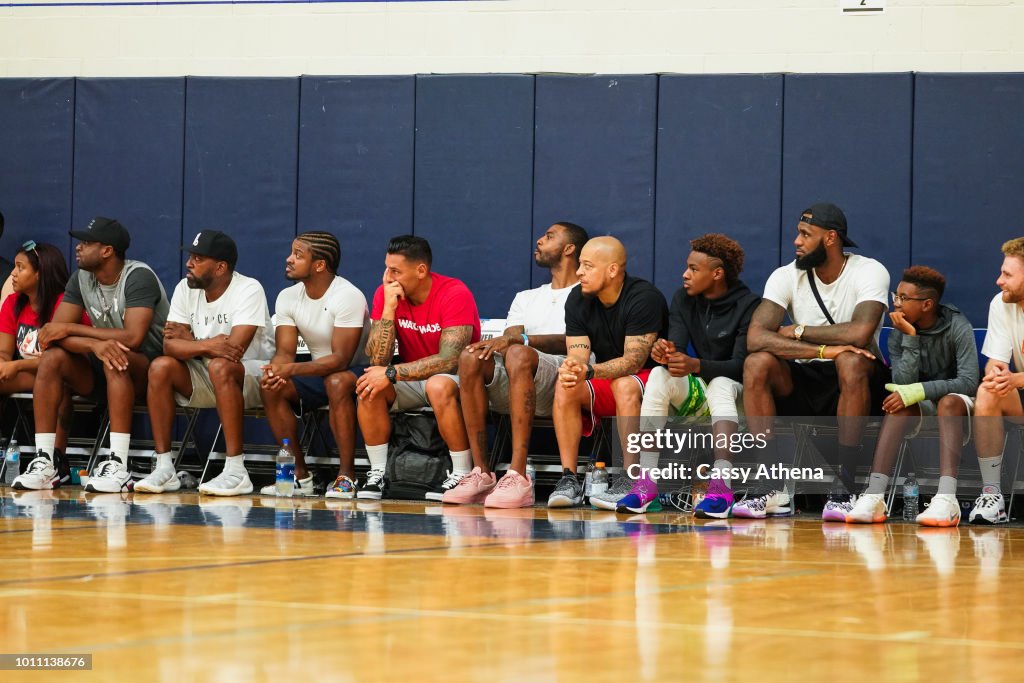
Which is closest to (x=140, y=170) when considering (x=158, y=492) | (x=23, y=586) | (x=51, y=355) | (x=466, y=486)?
(x=51, y=355)

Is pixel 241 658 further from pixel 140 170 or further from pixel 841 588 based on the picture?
pixel 140 170

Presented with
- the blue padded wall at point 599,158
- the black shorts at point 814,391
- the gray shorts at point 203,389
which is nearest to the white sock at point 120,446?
the gray shorts at point 203,389

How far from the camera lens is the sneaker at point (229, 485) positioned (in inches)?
256

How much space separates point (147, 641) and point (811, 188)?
18.8 ft

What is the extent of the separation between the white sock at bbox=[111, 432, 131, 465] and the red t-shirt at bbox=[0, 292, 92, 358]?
0.88 metres

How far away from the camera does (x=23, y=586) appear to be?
2.80 m

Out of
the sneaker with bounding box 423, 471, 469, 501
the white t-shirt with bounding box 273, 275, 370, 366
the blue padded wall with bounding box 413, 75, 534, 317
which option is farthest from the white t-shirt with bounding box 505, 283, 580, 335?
the sneaker with bounding box 423, 471, 469, 501

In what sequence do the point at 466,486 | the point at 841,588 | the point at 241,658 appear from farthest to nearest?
1. the point at 466,486
2. the point at 841,588
3. the point at 241,658

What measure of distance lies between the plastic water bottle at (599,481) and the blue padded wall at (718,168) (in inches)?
66.6

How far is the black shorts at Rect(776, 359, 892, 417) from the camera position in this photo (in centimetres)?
591

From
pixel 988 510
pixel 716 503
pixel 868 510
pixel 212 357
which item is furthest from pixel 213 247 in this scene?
pixel 988 510

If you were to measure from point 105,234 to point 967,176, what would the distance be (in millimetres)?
4480

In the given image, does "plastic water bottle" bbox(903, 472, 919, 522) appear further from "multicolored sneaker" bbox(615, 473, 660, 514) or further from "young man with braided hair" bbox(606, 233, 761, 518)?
"multicolored sneaker" bbox(615, 473, 660, 514)

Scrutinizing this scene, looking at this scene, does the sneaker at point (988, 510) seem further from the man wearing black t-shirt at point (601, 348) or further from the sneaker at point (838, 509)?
the man wearing black t-shirt at point (601, 348)
